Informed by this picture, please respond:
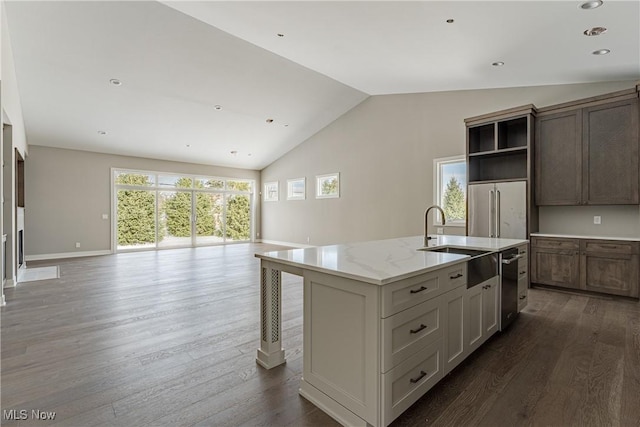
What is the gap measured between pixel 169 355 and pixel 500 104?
5869 millimetres

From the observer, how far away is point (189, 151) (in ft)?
28.5

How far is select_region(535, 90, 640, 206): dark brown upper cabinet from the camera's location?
3902 mm

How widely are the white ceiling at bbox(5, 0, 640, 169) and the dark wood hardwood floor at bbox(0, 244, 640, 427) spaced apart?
2.89 metres

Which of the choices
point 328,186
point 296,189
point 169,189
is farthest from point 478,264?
point 169,189

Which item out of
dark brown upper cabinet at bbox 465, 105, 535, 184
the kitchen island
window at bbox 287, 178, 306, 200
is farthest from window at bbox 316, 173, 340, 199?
the kitchen island

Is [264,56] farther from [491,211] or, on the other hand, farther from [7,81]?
[491,211]

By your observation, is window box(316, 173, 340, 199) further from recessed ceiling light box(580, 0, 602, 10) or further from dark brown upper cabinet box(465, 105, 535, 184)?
recessed ceiling light box(580, 0, 602, 10)

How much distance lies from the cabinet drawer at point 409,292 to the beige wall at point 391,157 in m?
4.09

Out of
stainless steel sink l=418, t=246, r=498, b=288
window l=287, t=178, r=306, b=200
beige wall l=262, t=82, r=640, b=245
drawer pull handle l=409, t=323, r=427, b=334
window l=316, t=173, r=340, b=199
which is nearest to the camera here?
drawer pull handle l=409, t=323, r=427, b=334

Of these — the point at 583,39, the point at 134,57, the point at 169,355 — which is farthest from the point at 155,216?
the point at 583,39

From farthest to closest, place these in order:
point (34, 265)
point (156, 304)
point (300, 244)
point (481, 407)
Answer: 1. point (300, 244)
2. point (34, 265)
3. point (156, 304)
4. point (481, 407)

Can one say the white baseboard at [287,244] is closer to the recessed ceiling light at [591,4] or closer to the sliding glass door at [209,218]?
the sliding glass door at [209,218]

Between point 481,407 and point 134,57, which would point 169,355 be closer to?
point 481,407

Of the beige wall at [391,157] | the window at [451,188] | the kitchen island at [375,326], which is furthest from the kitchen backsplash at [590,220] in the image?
the kitchen island at [375,326]
